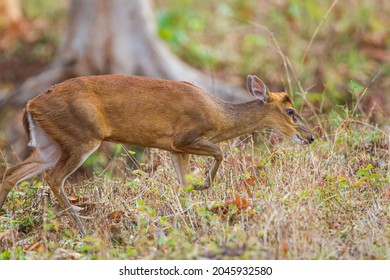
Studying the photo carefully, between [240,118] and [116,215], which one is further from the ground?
[240,118]

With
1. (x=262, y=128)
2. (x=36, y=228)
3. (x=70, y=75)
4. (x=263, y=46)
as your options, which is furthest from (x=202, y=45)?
(x=36, y=228)

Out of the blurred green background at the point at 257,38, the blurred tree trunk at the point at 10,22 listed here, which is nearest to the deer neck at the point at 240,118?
the blurred green background at the point at 257,38

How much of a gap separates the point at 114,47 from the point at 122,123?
768 cm

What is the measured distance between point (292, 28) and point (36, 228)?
38.5 ft

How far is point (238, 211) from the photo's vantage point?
7.02 metres

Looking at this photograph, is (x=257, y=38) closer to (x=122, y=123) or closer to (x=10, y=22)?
(x=10, y=22)

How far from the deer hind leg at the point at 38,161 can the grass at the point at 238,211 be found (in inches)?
7.3

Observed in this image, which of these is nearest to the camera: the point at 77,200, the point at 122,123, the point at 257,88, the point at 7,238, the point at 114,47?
the point at 7,238

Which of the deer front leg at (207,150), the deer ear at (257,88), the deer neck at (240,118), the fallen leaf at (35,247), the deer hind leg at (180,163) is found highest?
the deer ear at (257,88)

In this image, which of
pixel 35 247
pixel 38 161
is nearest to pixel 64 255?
pixel 35 247

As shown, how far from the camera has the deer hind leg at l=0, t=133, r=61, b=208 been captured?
794 cm

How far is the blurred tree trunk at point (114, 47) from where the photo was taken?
15.3m

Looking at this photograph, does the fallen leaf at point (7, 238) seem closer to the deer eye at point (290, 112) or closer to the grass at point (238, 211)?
the grass at point (238, 211)
